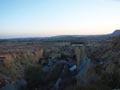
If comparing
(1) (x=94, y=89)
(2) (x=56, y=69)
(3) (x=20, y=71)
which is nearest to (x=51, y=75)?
(2) (x=56, y=69)

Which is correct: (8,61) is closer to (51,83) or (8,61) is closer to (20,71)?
(20,71)

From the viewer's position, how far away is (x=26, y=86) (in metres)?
27.0

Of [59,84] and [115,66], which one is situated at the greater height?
[115,66]

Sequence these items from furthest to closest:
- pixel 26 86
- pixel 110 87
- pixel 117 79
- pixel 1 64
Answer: pixel 1 64
pixel 26 86
pixel 117 79
pixel 110 87

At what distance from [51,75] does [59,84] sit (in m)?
5.52

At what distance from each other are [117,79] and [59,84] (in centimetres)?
704

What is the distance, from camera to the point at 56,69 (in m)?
30.8

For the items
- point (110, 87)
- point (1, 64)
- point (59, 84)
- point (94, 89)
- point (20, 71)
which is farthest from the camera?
point (1, 64)

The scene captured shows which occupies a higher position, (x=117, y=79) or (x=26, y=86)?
(x=117, y=79)

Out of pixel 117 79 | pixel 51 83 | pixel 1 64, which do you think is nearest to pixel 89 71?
pixel 117 79

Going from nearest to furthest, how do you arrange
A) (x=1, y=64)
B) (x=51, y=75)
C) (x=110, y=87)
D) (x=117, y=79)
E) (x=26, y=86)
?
1. (x=110, y=87)
2. (x=117, y=79)
3. (x=26, y=86)
4. (x=51, y=75)
5. (x=1, y=64)

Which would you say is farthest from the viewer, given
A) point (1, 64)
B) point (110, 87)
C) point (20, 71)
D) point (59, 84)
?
point (1, 64)

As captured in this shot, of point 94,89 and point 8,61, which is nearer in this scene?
point 94,89

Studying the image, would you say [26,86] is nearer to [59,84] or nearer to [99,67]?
[59,84]
